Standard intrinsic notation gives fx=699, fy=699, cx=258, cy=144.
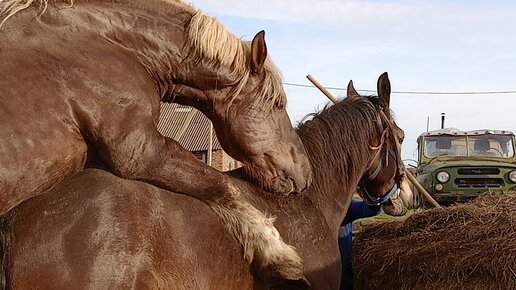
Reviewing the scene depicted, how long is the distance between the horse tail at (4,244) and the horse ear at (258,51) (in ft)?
4.44

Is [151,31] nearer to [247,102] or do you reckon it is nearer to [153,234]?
[247,102]

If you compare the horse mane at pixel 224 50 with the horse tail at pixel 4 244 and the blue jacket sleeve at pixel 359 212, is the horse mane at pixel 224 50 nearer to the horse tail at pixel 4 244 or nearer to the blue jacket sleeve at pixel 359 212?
the horse tail at pixel 4 244

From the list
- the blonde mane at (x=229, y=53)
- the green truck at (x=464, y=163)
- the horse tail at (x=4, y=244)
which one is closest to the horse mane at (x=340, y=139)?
the blonde mane at (x=229, y=53)

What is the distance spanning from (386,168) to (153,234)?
2.38m

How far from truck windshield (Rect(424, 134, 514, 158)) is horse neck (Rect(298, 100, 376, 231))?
29.4 ft

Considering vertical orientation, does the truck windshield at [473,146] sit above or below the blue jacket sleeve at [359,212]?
above

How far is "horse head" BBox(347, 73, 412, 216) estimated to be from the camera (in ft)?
16.6

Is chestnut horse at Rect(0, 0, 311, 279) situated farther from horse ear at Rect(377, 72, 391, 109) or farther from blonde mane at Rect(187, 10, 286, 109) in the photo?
horse ear at Rect(377, 72, 391, 109)

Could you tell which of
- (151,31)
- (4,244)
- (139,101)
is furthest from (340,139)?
(4,244)

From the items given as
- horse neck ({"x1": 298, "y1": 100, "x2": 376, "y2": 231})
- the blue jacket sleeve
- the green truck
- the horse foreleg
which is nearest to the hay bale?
the blue jacket sleeve

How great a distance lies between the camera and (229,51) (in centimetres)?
340

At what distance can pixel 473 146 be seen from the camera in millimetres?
13398

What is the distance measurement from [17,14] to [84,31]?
0.29m

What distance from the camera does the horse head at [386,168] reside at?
5070mm
